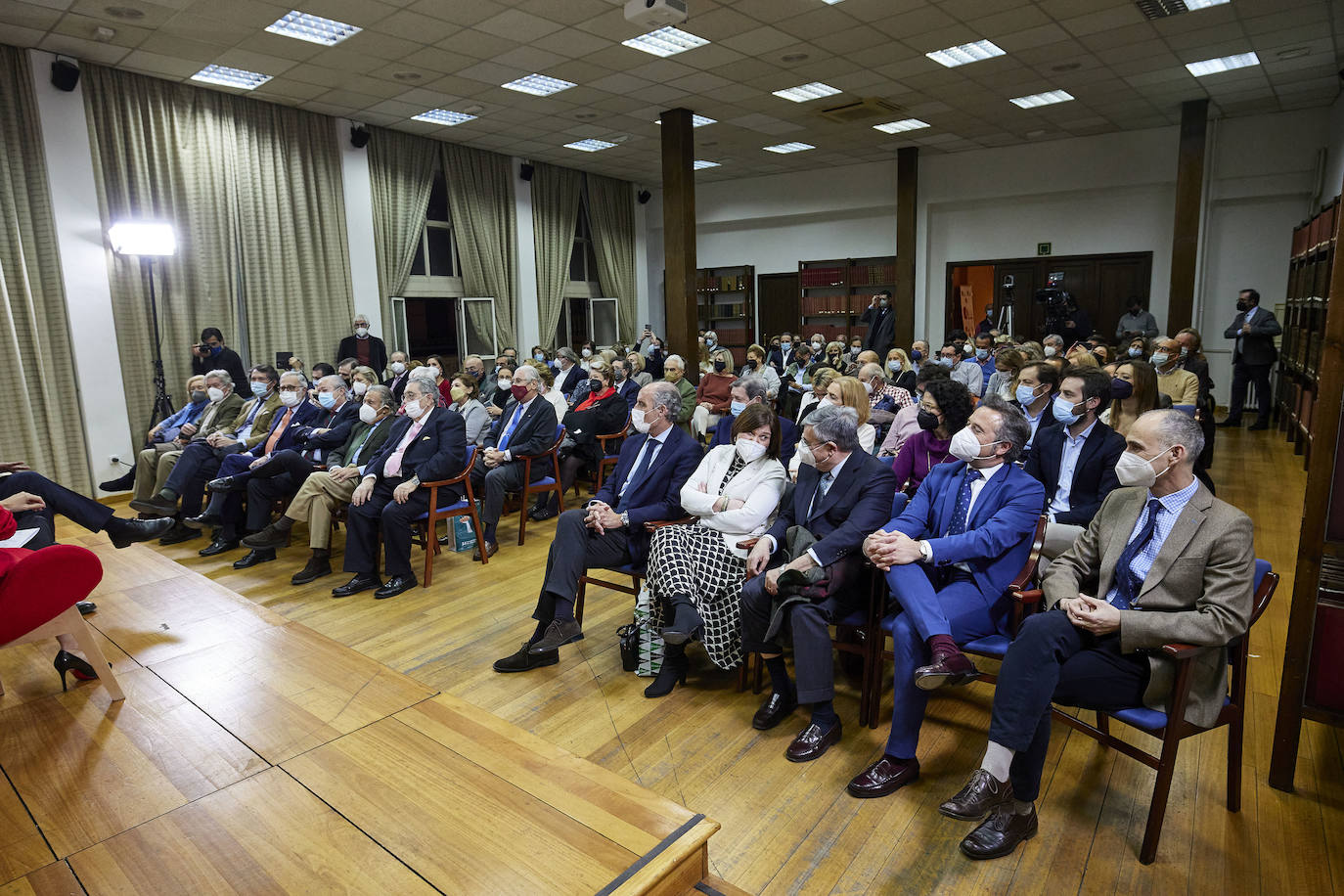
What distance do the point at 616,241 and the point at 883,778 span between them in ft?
40.1

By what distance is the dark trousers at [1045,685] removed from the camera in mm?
2047

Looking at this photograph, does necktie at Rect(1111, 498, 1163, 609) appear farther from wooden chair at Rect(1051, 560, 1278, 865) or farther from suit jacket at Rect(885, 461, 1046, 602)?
suit jacket at Rect(885, 461, 1046, 602)

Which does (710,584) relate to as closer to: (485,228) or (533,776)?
(533,776)

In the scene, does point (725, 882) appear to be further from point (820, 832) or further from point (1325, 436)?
point (1325, 436)

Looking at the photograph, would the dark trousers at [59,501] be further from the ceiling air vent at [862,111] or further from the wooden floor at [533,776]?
the ceiling air vent at [862,111]

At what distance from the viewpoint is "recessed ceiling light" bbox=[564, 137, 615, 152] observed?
1062cm

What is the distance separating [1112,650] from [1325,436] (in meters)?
0.92

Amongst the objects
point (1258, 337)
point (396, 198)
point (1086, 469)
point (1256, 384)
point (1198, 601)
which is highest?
point (396, 198)

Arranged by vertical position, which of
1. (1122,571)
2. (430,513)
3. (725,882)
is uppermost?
(1122,571)

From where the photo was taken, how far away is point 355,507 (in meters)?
4.35

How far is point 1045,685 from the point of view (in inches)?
80.4

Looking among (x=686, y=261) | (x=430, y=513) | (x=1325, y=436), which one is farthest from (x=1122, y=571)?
(x=686, y=261)

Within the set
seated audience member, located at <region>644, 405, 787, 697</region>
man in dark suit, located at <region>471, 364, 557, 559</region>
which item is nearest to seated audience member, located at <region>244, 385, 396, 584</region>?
man in dark suit, located at <region>471, 364, 557, 559</region>

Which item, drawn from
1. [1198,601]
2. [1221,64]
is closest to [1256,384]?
[1221,64]
